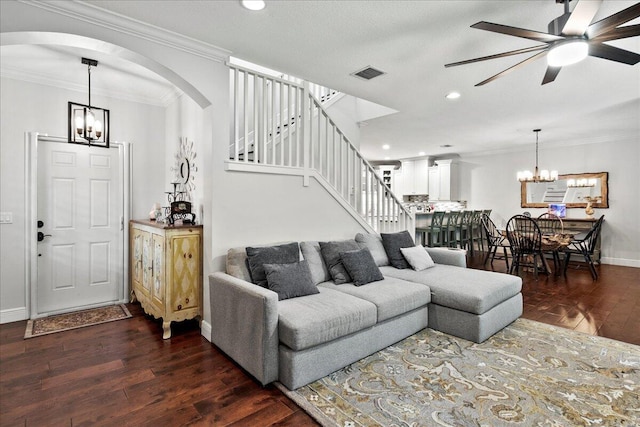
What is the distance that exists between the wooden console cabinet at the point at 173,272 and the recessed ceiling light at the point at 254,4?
1.96 metres

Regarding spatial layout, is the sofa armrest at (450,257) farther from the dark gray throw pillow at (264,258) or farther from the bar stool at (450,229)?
the bar stool at (450,229)

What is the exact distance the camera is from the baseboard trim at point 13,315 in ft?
11.3

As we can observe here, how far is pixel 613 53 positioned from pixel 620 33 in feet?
0.86

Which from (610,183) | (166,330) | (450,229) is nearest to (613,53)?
(166,330)

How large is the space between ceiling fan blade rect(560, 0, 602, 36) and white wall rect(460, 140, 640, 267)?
655 centimetres

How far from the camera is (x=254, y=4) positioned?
2342 mm

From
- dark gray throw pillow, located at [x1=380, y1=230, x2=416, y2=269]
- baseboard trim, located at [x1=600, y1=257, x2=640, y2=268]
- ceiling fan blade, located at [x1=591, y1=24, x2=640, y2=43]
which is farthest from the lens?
baseboard trim, located at [x1=600, y1=257, x2=640, y2=268]

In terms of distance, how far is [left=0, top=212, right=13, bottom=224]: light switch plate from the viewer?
344 centimetres

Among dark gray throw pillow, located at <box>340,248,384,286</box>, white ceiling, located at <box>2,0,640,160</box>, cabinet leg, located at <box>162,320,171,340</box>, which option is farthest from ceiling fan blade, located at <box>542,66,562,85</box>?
cabinet leg, located at <box>162,320,171,340</box>

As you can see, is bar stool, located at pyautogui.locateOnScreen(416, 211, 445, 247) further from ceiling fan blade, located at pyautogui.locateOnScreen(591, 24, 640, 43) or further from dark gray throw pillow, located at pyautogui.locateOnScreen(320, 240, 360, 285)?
ceiling fan blade, located at pyautogui.locateOnScreen(591, 24, 640, 43)

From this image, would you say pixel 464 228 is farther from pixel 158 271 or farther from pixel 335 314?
pixel 158 271

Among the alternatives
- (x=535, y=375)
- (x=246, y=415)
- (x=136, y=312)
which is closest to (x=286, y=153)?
(x=136, y=312)

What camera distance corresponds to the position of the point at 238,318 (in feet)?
8.27

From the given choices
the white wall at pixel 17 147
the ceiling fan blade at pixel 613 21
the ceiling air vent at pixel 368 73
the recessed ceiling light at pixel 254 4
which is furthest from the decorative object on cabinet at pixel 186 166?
the ceiling fan blade at pixel 613 21
